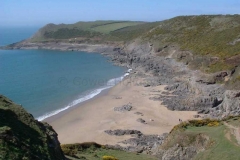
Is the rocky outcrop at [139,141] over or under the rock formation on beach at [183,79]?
under

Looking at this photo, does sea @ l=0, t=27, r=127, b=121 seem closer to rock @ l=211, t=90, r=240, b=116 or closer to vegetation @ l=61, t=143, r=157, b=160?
vegetation @ l=61, t=143, r=157, b=160

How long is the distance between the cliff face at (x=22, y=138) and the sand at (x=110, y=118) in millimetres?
16840

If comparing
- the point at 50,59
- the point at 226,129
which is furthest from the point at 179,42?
the point at 226,129

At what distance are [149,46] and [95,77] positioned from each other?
2366cm

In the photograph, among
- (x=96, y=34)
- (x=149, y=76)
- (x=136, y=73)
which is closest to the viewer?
(x=149, y=76)

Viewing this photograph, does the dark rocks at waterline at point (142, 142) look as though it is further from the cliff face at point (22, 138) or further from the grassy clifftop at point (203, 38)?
the grassy clifftop at point (203, 38)

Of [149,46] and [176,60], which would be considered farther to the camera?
[149,46]

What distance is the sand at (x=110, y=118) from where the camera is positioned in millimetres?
37062

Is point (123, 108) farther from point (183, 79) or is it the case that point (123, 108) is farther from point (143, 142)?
point (183, 79)

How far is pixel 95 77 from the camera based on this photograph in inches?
3000

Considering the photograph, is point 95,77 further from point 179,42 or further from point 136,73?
point 179,42

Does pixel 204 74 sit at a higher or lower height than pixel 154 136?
higher

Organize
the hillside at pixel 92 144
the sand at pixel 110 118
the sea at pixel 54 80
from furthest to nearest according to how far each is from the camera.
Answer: the sea at pixel 54 80, the sand at pixel 110 118, the hillside at pixel 92 144

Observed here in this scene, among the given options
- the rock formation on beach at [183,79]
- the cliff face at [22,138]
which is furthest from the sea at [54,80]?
the cliff face at [22,138]
